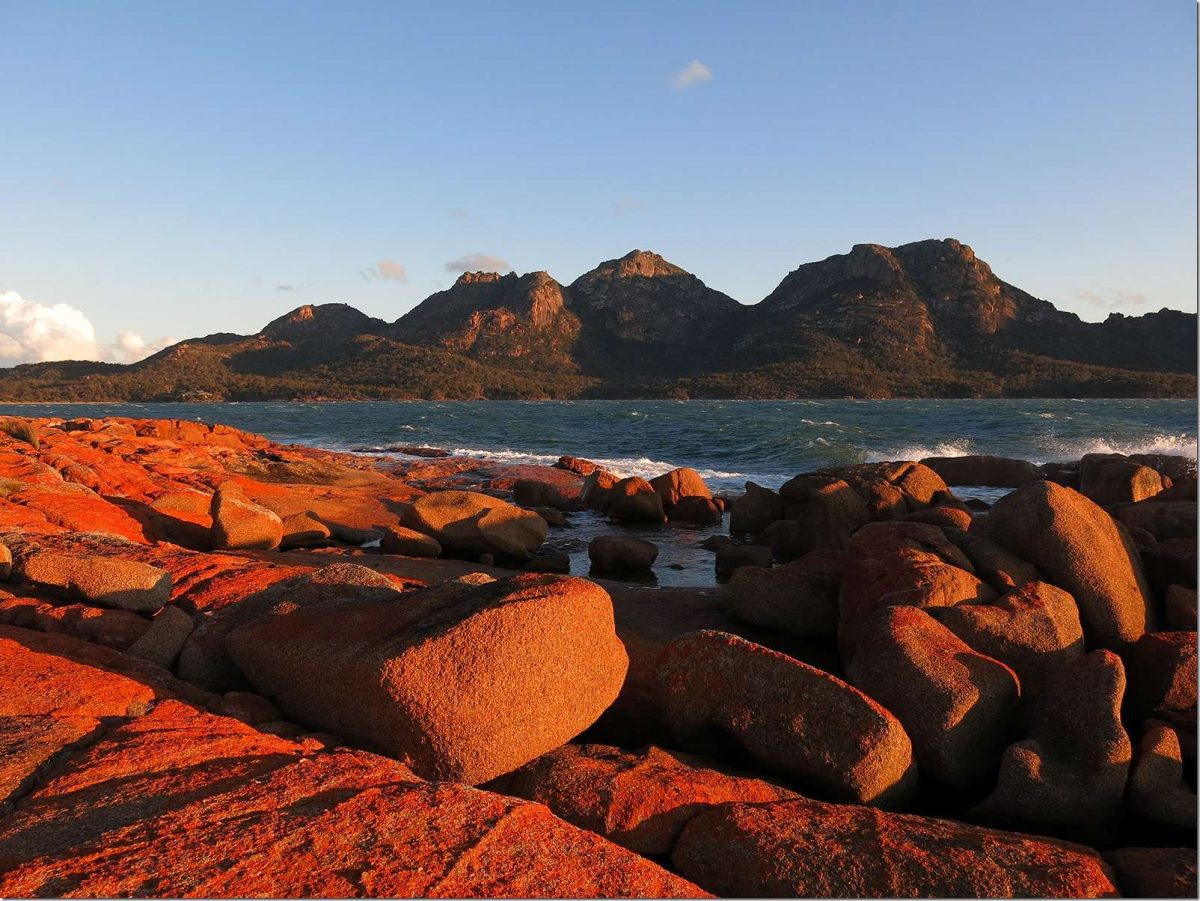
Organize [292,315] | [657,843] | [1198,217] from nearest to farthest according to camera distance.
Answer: [657,843]
[1198,217]
[292,315]

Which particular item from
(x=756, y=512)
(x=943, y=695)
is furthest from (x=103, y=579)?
(x=756, y=512)

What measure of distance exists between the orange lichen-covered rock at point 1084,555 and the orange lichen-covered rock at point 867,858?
120 inches

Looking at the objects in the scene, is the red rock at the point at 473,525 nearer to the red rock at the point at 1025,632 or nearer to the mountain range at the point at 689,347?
the red rock at the point at 1025,632

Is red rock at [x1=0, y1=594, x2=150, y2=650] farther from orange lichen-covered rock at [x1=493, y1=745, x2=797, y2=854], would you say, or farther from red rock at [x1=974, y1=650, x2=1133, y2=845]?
red rock at [x1=974, y1=650, x2=1133, y2=845]

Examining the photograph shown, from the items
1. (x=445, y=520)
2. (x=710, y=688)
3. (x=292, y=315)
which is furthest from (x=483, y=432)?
(x=292, y=315)

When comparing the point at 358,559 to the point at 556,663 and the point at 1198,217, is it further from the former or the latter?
the point at 1198,217

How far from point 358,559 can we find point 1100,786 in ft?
28.8

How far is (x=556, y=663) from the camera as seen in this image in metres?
4.23

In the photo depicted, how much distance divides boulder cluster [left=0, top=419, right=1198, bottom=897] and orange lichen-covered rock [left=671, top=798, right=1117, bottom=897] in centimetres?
1

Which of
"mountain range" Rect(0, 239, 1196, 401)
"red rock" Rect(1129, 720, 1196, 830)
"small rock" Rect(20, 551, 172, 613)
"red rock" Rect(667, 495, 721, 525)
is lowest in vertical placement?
"red rock" Rect(667, 495, 721, 525)

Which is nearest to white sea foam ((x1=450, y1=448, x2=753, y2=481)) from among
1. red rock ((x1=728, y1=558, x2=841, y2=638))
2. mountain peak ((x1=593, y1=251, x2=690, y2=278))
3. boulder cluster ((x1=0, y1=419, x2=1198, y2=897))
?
red rock ((x1=728, y1=558, x2=841, y2=638))

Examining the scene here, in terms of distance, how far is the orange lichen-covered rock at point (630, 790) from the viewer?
12.3 ft

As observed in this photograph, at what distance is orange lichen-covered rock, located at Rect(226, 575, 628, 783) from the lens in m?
3.93

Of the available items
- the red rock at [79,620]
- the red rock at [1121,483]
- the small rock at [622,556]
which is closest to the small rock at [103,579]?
the red rock at [79,620]
